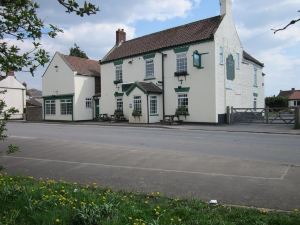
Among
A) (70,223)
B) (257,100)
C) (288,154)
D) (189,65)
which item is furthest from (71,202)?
(257,100)

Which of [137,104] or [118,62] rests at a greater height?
[118,62]

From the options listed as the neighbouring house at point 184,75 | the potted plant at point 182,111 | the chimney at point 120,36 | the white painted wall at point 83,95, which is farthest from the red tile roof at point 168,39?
the potted plant at point 182,111

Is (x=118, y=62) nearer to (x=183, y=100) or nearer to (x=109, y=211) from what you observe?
(x=183, y=100)

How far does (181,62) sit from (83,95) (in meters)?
13.9

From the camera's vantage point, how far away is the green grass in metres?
4.87

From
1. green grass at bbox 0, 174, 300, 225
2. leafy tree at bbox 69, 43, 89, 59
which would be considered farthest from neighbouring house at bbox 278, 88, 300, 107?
green grass at bbox 0, 174, 300, 225

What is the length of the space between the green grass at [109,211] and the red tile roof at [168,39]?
994 inches

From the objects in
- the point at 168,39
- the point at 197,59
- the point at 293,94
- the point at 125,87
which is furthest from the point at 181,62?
the point at 293,94

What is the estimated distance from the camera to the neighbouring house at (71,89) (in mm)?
40625

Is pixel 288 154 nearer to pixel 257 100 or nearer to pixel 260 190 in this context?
pixel 260 190

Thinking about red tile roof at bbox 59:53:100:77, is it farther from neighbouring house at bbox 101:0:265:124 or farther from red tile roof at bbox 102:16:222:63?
neighbouring house at bbox 101:0:265:124

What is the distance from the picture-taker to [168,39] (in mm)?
34312

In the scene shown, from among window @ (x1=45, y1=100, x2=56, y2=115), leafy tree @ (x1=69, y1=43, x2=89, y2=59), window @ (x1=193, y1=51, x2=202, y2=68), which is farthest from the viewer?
leafy tree @ (x1=69, y1=43, x2=89, y2=59)

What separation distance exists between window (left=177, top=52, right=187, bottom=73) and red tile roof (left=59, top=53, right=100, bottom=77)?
43.9ft
